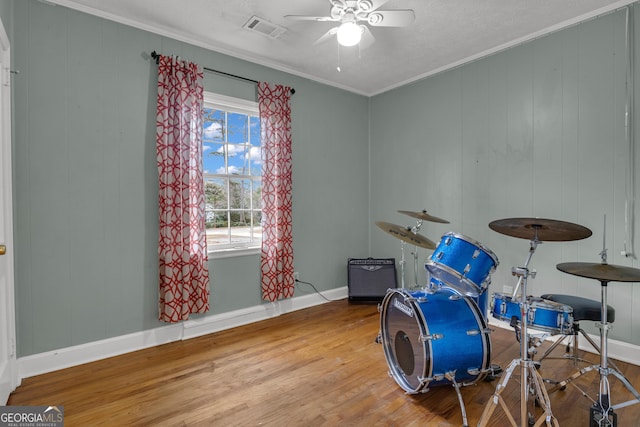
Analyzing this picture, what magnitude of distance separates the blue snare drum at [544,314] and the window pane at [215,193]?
100 inches

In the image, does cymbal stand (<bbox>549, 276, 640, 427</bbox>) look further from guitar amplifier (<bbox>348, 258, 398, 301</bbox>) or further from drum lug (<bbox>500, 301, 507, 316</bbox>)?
guitar amplifier (<bbox>348, 258, 398, 301</bbox>)

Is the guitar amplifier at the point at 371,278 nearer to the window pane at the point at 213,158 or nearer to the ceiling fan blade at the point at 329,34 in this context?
the window pane at the point at 213,158

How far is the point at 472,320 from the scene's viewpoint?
6.36 ft

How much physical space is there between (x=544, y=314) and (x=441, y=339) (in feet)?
1.90

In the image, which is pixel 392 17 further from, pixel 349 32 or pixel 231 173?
pixel 231 173

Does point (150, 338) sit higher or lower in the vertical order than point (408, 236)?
lower

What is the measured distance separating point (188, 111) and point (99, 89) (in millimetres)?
652

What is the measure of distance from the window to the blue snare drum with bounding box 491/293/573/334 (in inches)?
92.1

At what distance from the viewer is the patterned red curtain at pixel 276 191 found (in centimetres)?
343

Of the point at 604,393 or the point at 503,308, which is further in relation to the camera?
the point at 503,308

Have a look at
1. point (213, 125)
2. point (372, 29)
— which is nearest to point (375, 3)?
point (372, 29)

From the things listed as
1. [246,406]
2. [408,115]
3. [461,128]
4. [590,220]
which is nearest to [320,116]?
[408,115]

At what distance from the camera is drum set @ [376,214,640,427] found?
65.0 inches

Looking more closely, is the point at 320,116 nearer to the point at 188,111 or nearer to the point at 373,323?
the point at 188,111
